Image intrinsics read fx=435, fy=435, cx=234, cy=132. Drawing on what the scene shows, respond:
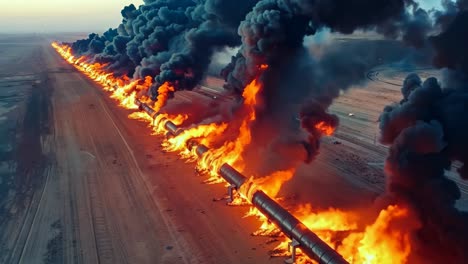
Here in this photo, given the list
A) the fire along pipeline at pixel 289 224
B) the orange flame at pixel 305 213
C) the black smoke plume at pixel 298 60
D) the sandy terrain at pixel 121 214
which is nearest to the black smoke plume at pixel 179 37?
the orange flame at pixel 305 213

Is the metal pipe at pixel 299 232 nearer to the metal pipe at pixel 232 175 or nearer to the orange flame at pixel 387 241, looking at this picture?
the orange flame at pixel 387 241

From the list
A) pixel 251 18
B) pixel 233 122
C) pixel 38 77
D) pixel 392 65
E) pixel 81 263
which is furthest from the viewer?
pixel 38 77

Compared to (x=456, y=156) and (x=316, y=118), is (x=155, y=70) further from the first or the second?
(x=456, y=156)

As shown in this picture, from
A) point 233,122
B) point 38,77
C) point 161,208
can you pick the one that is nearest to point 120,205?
point 161,208

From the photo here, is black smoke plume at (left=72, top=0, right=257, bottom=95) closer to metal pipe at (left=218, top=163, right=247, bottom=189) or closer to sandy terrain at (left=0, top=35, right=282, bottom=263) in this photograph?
sandy terrain at (left=0, top=35, right=282, bottom=263)

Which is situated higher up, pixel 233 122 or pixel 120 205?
pixel 233 122

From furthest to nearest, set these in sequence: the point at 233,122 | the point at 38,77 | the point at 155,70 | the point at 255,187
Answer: the point at 38,77, the point at 155,70, the point at 233,122, the point at 255,187

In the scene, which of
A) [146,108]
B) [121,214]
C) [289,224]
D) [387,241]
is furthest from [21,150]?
[387,241]
